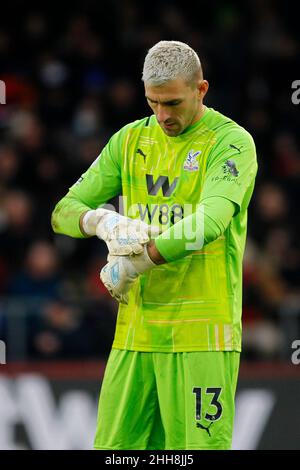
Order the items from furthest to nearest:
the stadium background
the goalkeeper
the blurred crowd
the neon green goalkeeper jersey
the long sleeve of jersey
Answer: the blurred crowd → the stadium background → the neon green goalkeeper jersey → the goalkeeper → the long sleeve of jersey

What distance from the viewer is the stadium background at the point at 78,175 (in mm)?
9852

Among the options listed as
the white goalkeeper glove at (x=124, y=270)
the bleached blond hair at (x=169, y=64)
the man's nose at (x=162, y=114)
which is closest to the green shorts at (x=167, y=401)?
the white goalkeeper glove at (x=124, y=270)

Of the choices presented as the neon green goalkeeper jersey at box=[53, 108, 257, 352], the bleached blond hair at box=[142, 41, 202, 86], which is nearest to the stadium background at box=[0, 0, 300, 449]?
the neon green goalkeeper jersey at box=[53, 108, 257, 352]

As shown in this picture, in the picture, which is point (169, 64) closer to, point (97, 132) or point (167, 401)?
point (167, 401)

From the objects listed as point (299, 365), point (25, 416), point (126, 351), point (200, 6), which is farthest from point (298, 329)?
point (200, 6)

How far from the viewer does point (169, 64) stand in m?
5.12

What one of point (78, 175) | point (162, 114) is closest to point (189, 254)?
point (162, 114)

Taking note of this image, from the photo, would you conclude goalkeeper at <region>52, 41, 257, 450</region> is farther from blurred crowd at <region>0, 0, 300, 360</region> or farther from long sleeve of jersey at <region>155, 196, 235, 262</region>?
blurred crowd at <region>0, 0, 300, 360</region>

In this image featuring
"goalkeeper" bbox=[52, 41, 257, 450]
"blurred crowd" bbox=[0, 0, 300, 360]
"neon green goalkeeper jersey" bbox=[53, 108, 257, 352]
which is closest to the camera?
"goalkeeper" bbox=[52, 41, 257, 450]

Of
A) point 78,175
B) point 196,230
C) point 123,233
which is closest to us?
point 196,230

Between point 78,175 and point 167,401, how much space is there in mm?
6535

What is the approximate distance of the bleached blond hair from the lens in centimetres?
512

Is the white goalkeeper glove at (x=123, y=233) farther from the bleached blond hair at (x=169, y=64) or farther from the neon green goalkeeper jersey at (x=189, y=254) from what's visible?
the bleached blond hair at (x=169, y=64)

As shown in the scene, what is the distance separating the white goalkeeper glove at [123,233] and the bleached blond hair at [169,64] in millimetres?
625
